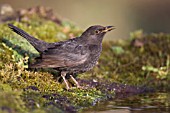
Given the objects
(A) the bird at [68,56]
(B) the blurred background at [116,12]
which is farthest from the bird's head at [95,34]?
(B) the blurred background at [116,12]

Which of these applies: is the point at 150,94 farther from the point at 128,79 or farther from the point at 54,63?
the point at 54,63

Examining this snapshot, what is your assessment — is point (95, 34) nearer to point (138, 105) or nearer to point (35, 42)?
point (35, 42)

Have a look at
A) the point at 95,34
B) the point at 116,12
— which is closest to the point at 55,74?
the point at 95,34

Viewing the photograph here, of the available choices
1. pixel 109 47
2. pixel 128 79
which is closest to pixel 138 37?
pixel 109 47

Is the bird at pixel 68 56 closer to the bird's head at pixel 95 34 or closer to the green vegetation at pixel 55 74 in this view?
the bird's head at pixel 95 34

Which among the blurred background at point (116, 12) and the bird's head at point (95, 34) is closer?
the bird's head at point (95, 34)

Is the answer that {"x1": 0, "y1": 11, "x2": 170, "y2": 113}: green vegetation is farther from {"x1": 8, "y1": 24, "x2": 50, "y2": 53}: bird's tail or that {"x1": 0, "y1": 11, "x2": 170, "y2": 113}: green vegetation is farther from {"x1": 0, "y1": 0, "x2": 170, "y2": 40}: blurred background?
{"x1": 0, "y1": 0, "x2": 170, "y2": 40}: blurred background

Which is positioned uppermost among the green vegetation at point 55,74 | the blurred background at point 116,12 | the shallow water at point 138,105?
the blurred background at point 116,12
